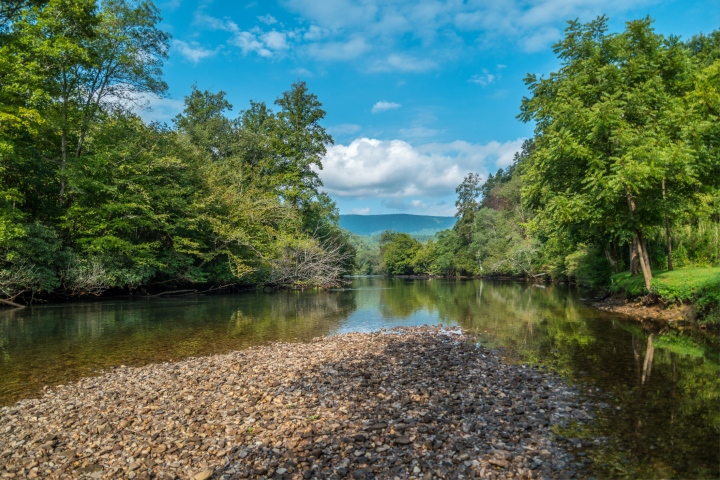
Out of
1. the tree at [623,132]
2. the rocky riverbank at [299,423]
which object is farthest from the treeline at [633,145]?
the rocky riverbank at [299,423]

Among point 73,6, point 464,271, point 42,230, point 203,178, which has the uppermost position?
point 73,6

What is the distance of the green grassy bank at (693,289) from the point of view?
15.6m

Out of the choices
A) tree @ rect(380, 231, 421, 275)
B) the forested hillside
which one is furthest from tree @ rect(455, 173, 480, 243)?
the forested hillside

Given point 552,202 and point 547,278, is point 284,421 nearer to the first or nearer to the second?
point 552,202

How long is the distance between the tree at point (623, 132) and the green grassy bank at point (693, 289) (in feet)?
4.02

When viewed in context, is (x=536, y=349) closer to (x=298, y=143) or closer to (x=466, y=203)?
(x=298, y=143)

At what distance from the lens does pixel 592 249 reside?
113ft

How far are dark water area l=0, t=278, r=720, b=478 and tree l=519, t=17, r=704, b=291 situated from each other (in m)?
6.08

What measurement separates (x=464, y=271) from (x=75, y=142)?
274 feet

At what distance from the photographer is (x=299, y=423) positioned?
6.90 meters

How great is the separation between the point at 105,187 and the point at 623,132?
33.3 metres

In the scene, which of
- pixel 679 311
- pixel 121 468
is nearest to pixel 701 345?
pixel 679 311

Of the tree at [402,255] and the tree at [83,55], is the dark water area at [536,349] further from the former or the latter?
the tree at [402,255]

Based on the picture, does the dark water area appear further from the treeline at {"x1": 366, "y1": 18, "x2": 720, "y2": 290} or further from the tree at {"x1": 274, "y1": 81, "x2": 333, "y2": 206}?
the tree at {"x1": 274, "y1": 81, "x2": 333, "y2": 206}
